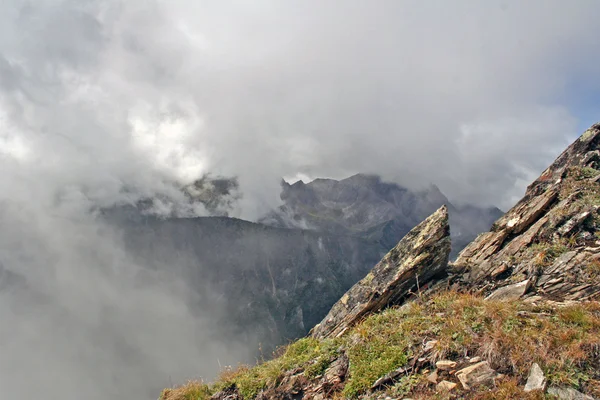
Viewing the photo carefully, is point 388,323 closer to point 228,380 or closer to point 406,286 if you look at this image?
point 406,286

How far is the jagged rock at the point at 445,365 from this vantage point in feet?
29.9

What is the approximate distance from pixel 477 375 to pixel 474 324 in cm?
213

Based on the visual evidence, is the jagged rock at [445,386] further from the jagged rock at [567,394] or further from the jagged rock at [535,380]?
the jagged rock at [567,394]

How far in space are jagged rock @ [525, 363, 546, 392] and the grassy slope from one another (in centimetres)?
17

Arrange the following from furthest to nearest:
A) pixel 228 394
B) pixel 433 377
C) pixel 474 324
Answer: pixel 228 394 < pixel 474 324 < pixel 433 377

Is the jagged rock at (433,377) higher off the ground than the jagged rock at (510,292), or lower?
lower

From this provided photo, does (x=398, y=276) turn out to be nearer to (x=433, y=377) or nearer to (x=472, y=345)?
(x=472, y=345)

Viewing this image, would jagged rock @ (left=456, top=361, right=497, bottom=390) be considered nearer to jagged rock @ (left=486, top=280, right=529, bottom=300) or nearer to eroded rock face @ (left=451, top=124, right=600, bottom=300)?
jagged rock @ (left=486, top=280, right=529, bottom=300)

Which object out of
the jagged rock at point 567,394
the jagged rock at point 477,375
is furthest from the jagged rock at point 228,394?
the jagged rock at point 567,394

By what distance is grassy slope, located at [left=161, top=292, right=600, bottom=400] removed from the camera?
8.09 metres

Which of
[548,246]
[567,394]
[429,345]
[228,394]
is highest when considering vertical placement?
[548,246]

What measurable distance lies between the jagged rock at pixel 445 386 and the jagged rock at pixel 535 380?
5.07ft

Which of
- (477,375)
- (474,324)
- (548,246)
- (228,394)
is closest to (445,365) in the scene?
(477,375)

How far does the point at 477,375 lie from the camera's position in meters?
8.42
